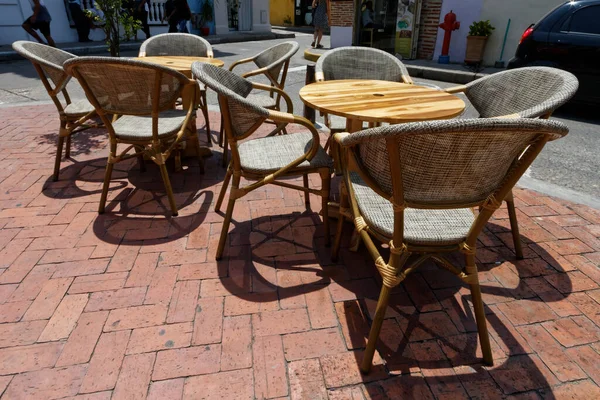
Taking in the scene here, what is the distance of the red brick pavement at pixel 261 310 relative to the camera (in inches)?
60.6

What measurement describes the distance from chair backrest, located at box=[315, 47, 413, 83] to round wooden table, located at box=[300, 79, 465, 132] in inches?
22.1

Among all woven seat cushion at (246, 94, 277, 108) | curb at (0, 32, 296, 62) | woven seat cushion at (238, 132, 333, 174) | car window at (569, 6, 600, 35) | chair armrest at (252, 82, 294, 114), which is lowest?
curb at (0, 32, 296, 62)

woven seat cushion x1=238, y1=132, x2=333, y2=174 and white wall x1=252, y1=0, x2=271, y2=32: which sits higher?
white wall x1=252, y1=0, x2=271, y2=32

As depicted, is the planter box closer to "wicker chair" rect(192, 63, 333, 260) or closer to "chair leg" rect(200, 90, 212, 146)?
"chair leg" rect(200, 90, 212, 146)

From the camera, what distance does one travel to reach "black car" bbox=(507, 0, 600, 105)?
5.02 meters

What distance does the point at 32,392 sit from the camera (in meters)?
1.48

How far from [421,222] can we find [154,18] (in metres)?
15.1

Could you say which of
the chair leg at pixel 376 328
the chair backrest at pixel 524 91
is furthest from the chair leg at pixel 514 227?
the chair leg at pixel 376 328

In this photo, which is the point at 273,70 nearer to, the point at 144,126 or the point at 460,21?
the point at 144,126

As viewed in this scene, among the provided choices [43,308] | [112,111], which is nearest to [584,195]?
[112,111]

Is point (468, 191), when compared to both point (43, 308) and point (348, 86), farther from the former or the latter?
point (43, 308)

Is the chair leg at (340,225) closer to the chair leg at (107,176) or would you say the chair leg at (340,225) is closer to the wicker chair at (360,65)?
the wicker chair at (360,65)

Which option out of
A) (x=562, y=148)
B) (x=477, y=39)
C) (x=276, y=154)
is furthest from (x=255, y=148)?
(x=477, y=39)

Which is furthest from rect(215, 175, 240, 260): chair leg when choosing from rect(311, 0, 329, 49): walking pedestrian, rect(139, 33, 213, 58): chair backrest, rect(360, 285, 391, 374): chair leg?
rect(311, 0, 329, 49): walking pedestrian
